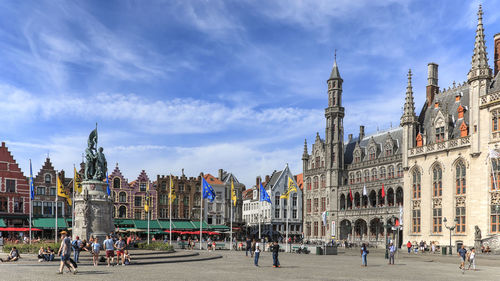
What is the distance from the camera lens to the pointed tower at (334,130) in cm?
8012

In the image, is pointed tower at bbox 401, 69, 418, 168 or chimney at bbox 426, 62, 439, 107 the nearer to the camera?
pointed tower at bbox 401, 69, 418, 168

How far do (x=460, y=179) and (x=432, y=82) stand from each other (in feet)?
52.8

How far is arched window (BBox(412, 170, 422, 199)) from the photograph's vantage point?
61.6m

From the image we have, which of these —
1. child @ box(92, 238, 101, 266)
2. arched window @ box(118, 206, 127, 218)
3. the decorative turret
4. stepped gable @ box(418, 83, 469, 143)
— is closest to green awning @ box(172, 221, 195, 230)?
arched window @ box(118, 206, 127, 218)

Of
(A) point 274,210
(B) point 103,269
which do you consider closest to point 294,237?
(A) point 274,210

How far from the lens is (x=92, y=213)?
3831cm

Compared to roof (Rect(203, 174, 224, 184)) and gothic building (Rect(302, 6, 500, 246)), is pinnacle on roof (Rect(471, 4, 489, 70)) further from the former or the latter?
roof (Rect(203, 174, 224, 184))

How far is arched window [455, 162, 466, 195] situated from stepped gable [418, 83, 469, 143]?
11.6 feet

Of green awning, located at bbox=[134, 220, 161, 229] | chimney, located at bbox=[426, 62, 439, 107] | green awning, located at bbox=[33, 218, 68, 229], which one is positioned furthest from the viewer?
green awning, located at bbox=[134, 220, 161, 229]

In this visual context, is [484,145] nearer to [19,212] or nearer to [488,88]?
[488,88]

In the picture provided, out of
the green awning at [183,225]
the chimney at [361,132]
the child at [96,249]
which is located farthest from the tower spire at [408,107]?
the child at [96,249]

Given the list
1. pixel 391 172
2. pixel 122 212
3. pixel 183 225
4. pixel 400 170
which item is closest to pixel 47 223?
pixel 122 212

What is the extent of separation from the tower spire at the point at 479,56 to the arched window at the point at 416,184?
42.0 feet

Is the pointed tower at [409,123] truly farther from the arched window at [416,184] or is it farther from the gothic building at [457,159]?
the arched window at [416,184]
